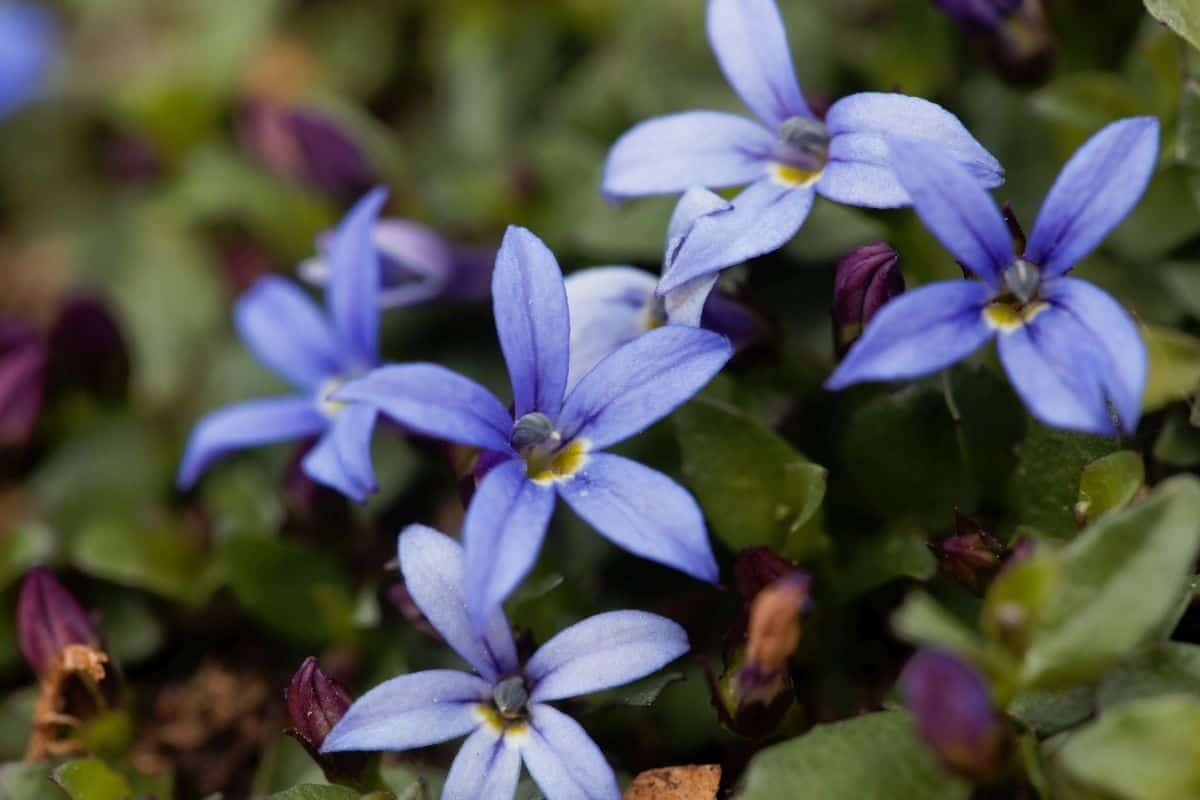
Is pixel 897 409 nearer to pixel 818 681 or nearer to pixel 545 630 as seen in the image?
pixel 818 681

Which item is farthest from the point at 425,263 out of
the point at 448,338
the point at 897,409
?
the point at 897,409

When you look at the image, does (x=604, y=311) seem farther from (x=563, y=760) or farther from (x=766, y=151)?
(x=563, y=760)

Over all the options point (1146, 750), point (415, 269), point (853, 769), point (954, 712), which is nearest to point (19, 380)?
point (415, 269)

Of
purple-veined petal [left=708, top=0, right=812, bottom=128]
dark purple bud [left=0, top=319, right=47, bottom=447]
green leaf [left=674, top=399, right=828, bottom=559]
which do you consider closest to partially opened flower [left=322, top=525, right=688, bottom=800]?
green leaf [left=674, top=399, right=828, bottom=559]

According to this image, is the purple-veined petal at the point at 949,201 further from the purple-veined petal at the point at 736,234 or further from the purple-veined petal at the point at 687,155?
the purple-veined petal at the point at 687,155

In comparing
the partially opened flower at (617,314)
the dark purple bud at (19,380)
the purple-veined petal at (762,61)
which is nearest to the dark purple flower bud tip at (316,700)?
the partially opened flower at (617,314)

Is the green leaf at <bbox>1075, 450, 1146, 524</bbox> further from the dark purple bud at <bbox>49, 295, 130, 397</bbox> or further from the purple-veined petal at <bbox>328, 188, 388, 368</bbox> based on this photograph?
the dark purple bud at <bbox>49, 295, 130, 397</bbox>
